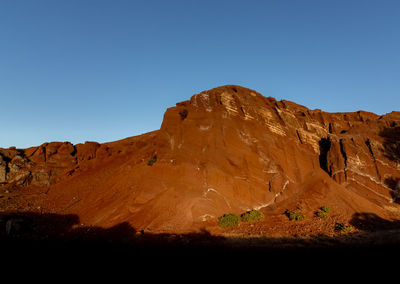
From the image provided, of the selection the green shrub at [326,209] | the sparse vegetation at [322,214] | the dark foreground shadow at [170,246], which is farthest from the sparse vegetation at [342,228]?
the green shrub at [326,209]

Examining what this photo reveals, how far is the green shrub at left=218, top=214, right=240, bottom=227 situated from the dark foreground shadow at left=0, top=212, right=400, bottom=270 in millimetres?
1763

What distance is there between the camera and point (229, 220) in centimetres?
1480

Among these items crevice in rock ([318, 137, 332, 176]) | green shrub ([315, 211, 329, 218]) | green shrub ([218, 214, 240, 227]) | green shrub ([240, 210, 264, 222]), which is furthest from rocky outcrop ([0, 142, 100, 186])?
crevice in rock ([318, 137, 332, 176])

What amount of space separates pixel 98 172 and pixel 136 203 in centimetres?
1238

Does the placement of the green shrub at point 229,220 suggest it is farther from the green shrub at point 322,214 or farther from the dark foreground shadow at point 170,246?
the green shrub at point 322,214

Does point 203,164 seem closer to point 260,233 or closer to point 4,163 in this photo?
point 260,233

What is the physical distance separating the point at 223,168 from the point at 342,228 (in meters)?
9.45

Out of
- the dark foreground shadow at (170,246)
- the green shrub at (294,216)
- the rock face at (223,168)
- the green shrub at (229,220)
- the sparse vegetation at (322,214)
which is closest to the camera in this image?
the dark foreground shadow at (170,246)

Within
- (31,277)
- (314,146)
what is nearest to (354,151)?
(314,146)

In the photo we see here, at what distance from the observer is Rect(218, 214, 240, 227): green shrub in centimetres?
1455

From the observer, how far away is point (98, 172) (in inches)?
1021

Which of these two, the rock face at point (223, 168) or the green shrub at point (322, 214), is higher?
the rock face at point (223, 168)

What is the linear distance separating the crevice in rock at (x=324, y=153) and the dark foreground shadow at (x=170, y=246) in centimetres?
763

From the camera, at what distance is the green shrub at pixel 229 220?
1455cm
